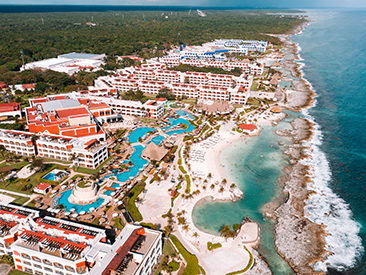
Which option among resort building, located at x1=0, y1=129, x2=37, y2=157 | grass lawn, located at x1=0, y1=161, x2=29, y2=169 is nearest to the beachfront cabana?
resort building, located at x1=0, y1=129, x2=37, y2=157

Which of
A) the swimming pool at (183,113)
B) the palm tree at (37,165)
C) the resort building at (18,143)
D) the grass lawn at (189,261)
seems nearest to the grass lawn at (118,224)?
the grass lawn at (189,261)

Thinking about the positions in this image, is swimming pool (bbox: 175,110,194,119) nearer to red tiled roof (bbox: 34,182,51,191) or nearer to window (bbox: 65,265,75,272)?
red tiled roof (bbox: 34,182,51,191)

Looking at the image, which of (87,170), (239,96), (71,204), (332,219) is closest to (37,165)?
(87,170)

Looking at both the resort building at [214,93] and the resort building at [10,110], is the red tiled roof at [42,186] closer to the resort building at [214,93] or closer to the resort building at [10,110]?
the resort building at [10,110]

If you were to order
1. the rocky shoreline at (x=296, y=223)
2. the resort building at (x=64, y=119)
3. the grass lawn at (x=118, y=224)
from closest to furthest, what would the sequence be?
the rocky shoreline at (x=296, y=223), the grass lawn at (x=118, y=224), the resort building at (x=64, y=119)

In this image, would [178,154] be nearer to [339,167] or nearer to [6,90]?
[339,167]

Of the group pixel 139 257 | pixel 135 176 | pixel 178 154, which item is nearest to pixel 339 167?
pixel 178 154
